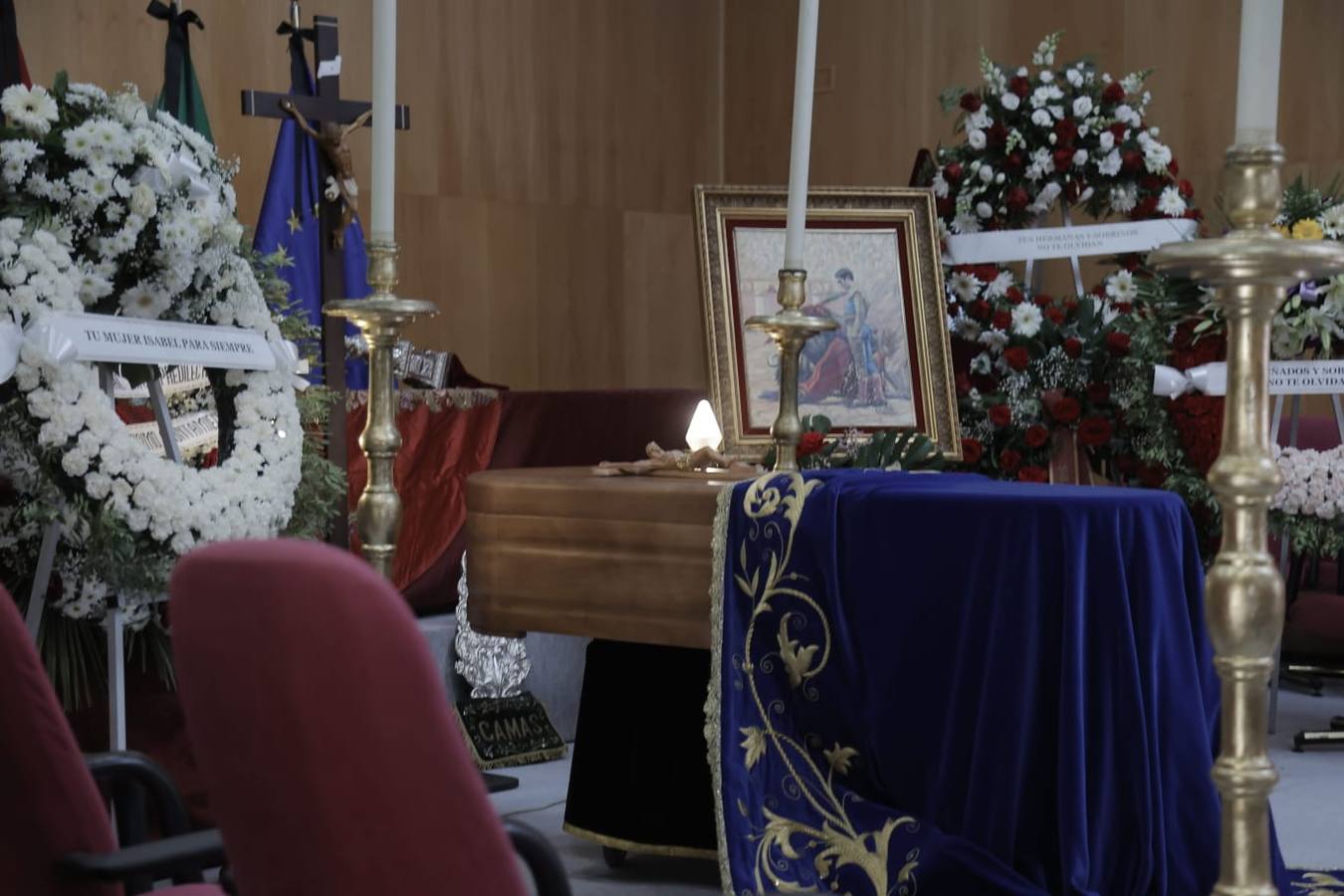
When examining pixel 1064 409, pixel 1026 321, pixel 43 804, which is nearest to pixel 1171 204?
pixel 1026 321

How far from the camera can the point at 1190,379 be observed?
5113 mm

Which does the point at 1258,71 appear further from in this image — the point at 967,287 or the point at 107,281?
the point at 967,287

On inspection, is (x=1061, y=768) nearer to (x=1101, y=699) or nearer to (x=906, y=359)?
(x=1101, y=699)

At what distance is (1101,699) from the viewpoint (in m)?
2.74

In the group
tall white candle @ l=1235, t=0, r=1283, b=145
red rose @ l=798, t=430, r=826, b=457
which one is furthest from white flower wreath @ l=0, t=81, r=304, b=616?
tall white candle @ l=1235, t=0, r=1283, b=145

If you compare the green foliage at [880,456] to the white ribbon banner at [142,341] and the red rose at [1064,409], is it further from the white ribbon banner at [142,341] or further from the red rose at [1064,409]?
the red rose at [1064,409]

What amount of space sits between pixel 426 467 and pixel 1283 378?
2.53 m

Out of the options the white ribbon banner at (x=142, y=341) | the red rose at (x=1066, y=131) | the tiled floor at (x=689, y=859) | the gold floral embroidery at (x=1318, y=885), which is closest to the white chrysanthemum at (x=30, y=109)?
the white ribbon banner at (x=142, y=341)

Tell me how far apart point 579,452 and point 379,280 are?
3.23 metres

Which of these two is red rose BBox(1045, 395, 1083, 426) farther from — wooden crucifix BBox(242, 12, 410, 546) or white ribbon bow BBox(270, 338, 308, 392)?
white ribbon bow BBox(270, 338, 308, 392)

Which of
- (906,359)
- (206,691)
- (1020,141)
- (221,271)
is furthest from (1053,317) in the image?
(206,691)

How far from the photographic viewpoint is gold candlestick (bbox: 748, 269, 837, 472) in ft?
9.37

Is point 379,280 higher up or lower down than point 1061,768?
higher up

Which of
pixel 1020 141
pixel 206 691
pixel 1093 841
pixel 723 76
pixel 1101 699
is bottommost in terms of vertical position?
pixel 1093 841
